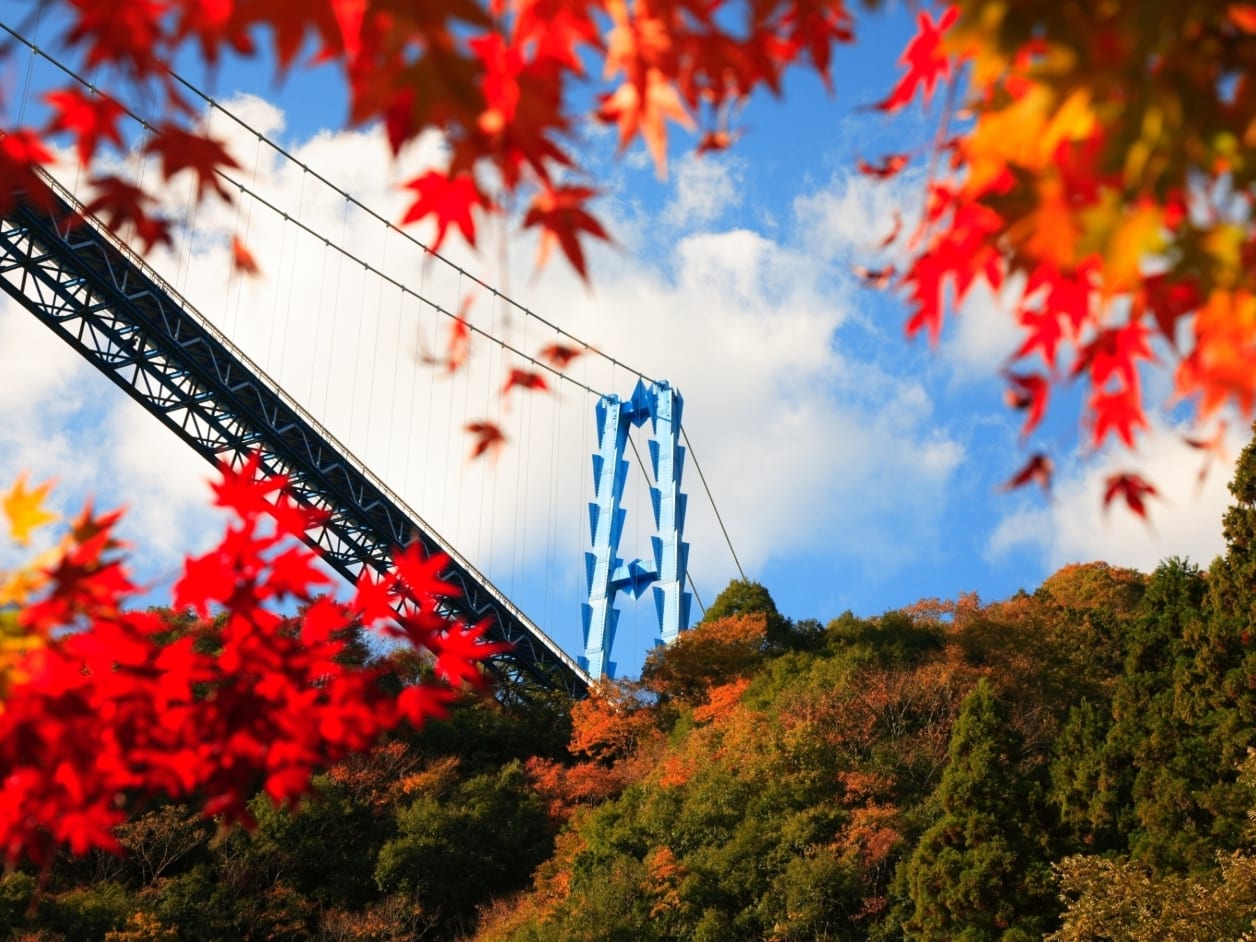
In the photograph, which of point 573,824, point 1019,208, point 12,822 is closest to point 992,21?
point 1019,208

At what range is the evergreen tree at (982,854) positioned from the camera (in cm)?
1349

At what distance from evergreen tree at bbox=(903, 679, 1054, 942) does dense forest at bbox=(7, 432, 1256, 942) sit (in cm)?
3

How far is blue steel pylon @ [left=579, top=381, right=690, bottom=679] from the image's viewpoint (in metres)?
28.9

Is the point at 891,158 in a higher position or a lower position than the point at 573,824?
lower

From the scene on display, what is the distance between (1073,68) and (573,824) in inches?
753

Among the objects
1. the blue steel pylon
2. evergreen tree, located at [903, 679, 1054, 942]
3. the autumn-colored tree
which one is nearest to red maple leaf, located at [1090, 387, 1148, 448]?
evergreen tree, located at [903, 679, 1054, 942]

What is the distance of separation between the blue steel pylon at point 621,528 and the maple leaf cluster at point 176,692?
2542 cm

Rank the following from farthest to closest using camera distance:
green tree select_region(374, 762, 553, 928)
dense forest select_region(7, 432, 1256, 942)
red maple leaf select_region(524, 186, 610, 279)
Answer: green tree select_region(374, 762, 553, 928) → dense forest select_region(7, 432, 1256, 942) → red maple leaf select_region(524, 186, 610, 279)

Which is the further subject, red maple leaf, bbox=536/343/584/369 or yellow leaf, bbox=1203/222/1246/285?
red maple leaf, bbox=536/343/584/369

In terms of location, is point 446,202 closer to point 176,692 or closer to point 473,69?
point 473,69

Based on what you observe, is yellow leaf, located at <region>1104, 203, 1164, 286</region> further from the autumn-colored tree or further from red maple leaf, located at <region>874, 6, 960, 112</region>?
the autumn-colored tree

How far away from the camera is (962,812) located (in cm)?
1437

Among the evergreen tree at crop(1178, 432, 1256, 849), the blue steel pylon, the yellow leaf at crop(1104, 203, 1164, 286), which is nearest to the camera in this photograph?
the yellow leaf at crop(1104, 203, 1164, 286)

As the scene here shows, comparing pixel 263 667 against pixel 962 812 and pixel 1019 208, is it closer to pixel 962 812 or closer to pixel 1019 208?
pixel 1019 208
